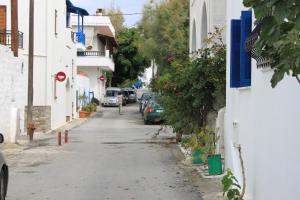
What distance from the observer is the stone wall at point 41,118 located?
98.8 ft

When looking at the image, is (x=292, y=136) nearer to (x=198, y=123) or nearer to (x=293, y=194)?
(x=293, y=194)

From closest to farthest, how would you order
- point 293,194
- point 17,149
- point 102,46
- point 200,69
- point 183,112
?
1. point 293,194
2. point 200,69
3. point 183,112
4. point 17,149
5. point 102,46

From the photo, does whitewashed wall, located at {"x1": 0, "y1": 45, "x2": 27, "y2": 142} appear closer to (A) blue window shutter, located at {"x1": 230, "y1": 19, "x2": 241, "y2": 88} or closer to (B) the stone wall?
(B) the stone wall

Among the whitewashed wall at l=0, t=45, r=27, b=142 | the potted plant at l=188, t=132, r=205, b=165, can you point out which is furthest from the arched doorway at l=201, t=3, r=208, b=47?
the potted plant at l=188, t=132, r=205, b=165

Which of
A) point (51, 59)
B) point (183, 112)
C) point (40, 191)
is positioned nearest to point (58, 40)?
point (51, 59)

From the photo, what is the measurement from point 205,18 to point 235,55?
41.0ft

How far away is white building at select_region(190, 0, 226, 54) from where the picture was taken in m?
20.5

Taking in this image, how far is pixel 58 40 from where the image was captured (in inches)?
1345

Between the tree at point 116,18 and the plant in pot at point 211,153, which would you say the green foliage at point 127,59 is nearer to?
the tree at point 116,18

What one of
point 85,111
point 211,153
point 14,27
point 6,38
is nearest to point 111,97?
point 85,111

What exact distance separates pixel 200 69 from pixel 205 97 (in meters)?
0.84

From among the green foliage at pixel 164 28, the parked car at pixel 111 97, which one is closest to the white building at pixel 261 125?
the green foliage at pixel 164 28

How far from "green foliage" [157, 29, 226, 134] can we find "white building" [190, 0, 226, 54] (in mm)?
1399

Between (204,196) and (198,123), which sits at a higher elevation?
(198,123)
